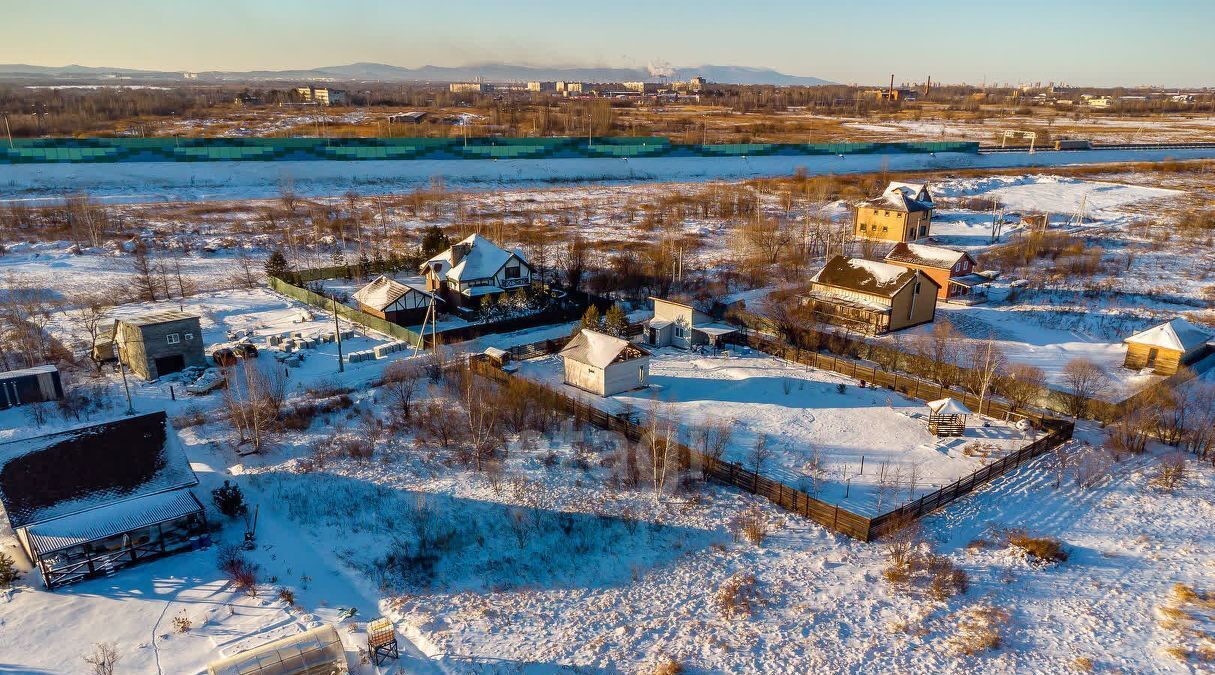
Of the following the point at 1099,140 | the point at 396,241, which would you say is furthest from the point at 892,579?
the point at 1099,140

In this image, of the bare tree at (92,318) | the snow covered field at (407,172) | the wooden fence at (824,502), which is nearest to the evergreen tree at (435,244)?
the wooden fence at (824,502)

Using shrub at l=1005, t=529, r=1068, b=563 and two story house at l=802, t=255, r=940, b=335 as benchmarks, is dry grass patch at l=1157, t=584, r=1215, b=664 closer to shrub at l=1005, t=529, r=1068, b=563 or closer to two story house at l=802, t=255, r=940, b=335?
shrub at l=1005, t=529, r=1068, b=563

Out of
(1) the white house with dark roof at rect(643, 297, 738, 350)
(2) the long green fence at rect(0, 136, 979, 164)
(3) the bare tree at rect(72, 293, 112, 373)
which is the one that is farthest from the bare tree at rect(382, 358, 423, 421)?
(2) the long green fence at rect(0, 136, 979, 164)

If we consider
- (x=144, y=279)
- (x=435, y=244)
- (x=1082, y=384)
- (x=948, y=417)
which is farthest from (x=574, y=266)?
(x=1082, y=384)

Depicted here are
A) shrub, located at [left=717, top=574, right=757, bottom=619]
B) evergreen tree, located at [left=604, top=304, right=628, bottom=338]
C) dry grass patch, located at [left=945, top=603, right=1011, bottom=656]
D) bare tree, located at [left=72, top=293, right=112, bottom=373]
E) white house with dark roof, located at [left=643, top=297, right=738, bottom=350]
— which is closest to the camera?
dry grass patch, located at [left=945, top=603, right=1011, bottom=656]

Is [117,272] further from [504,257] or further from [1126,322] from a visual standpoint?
[1126,322]

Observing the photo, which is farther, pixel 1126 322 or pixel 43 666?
pixel 1126 322
